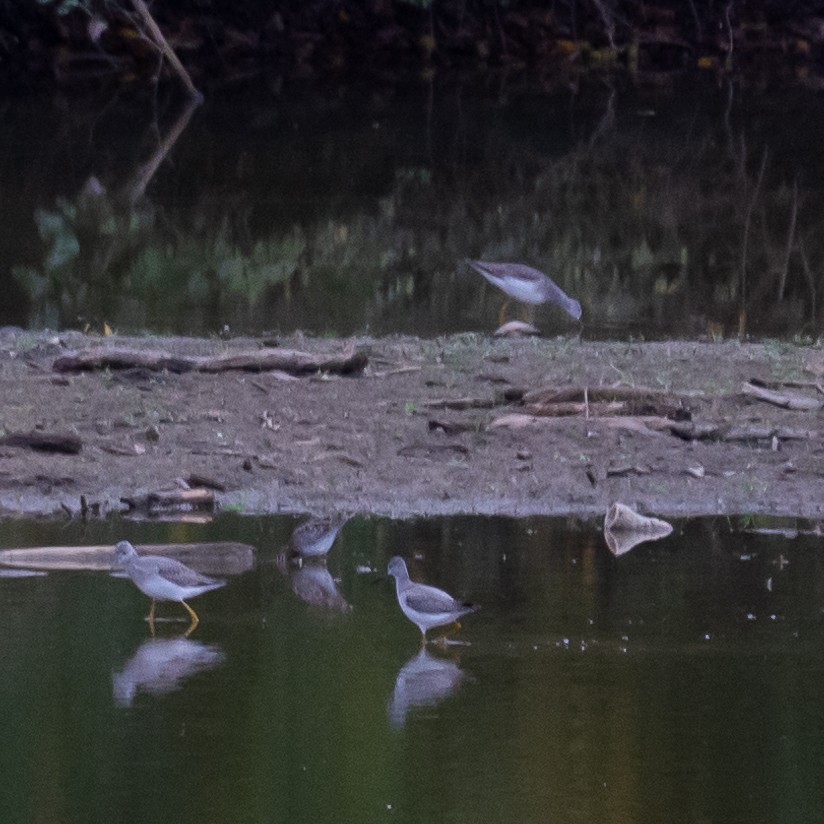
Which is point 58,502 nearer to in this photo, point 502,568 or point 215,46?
point 502,568

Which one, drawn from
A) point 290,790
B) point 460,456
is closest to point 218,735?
point 290,790

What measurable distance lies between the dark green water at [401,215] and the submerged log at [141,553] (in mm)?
5531

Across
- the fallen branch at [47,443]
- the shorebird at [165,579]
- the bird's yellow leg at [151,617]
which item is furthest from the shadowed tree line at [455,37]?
the shorebird at [165,579]

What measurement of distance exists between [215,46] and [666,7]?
31.0ft

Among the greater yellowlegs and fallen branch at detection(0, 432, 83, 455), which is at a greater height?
the greater yellowlegs

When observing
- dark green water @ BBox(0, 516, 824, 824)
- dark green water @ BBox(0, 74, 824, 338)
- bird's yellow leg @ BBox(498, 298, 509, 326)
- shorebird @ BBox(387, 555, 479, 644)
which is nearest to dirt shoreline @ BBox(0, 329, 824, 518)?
dark green water @ BBox(0, 516, 824, 824)

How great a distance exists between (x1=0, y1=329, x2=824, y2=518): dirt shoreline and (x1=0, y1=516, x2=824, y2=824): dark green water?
438mm

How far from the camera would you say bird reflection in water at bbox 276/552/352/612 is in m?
6.58

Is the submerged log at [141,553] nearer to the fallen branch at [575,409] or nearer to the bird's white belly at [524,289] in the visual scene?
the fallen branch at [575,409]

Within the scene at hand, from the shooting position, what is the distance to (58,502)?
759 centimetres

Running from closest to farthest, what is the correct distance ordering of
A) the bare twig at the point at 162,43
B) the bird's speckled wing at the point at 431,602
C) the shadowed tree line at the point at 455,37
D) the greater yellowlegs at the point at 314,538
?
the bird's speckled wing at the point at 431,602 < the greater yellowlegs at the point at 314,538 < the bare twig at the point at 162,43 < the shadowed tree line at the point at 455,37

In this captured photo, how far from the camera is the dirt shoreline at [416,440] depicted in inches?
307

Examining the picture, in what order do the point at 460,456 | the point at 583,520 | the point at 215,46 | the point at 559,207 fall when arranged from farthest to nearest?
the point at 215,46, the point at 559,207, the point at 460,456, the point at 583,520

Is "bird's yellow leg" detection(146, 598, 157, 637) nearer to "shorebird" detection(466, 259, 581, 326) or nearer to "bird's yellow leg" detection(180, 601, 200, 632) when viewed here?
"bird's yellow leg" detection(180, 601, 200, 632)
